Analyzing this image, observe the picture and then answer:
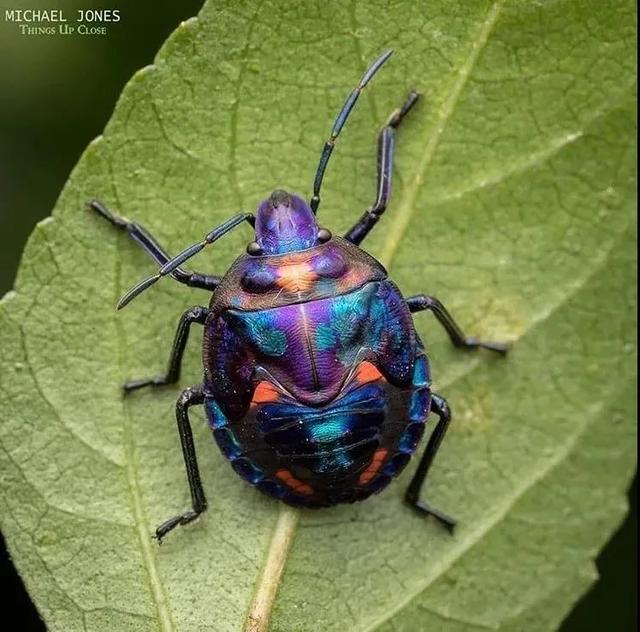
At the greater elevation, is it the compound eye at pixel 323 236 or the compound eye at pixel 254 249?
the compound eye at pixel 323 236

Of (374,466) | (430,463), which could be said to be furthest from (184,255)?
(430,463)

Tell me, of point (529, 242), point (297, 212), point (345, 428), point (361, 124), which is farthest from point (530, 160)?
point (345, 428)

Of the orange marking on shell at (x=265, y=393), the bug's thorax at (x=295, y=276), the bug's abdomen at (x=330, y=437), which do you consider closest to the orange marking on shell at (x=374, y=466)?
the bug's abdomen at (x=330, y=437)

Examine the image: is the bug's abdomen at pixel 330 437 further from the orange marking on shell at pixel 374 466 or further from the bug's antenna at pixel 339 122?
the bug's antenna at pixel 339 122

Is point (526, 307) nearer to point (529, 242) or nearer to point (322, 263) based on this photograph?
point (529, 242)

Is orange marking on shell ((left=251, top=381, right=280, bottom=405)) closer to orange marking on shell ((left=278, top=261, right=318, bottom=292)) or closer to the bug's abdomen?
the bug's abdomen

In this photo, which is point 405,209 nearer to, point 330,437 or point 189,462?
point 330,437
